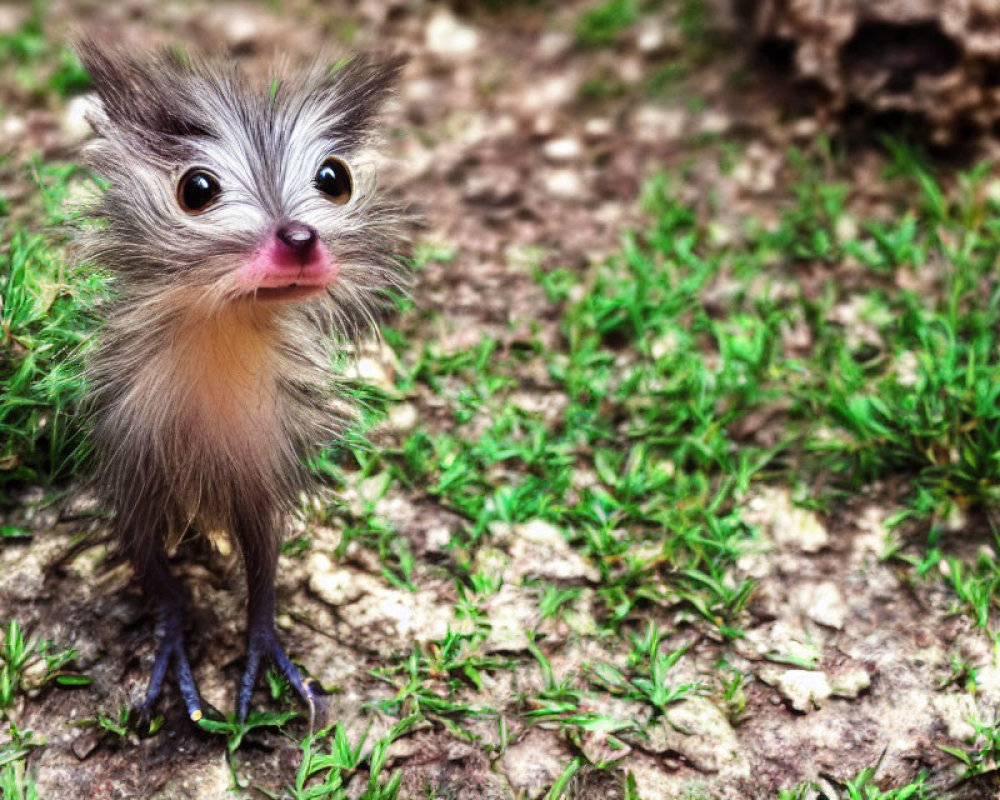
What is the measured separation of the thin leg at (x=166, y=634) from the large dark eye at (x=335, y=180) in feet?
3.27

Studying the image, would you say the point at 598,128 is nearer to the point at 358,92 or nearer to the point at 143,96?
the point at 358,92

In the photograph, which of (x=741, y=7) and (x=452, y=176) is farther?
(x=741, y=7)

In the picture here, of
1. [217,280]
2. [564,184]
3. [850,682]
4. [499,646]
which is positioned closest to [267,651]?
[499,646]

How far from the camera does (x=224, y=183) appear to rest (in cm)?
208

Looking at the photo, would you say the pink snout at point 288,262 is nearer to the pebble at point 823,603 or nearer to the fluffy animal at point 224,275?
the fluffy animal at point 224,275

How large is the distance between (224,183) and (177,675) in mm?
1241

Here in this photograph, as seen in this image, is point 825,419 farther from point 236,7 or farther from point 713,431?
point 236,7

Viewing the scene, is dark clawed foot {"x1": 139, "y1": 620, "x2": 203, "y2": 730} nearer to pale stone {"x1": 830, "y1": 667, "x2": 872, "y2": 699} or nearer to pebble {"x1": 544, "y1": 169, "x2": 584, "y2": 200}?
pale stone {"x1": 830, "y1": 667, "x2": 872, "y2": 699}

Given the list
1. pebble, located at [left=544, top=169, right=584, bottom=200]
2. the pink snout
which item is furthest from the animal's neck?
pebble, located at [left=544, top=169, right=584, bottom=200]

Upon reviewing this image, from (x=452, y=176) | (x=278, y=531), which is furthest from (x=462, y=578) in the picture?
(x=452, y=176)

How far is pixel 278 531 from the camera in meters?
2.55

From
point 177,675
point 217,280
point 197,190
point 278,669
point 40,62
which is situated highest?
point 40,62

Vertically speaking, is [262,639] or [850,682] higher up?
[262,639]

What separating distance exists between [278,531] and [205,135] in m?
0.94
